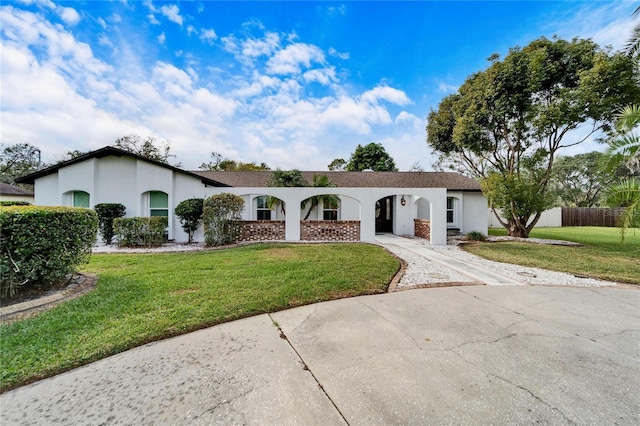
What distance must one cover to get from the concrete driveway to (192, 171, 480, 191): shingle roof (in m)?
14.4

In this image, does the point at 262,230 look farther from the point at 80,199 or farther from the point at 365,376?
the point at 365,376

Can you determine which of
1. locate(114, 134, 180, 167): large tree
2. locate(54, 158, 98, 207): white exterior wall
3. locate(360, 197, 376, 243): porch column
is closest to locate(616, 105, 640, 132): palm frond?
locate(360, 197, 376, 243): porch column

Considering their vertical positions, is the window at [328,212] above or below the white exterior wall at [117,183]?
below

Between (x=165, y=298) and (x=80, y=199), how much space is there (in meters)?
12.5

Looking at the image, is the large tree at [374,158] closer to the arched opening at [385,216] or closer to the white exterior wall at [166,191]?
the arched opening at [385,216]

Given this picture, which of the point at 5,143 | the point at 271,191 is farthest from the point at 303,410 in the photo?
the point at 5,143

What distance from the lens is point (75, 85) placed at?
417 inches

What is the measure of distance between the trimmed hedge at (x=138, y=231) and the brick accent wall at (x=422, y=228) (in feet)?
43.7

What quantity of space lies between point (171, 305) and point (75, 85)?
39.7 feet

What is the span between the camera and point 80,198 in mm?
12773

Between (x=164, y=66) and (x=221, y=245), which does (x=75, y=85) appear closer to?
(x=164, y=66)

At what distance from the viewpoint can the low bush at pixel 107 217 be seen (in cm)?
1155

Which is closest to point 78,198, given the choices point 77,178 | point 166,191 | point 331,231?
point 77,178

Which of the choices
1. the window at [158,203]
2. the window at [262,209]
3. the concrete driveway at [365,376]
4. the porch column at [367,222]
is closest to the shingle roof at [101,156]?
the window at [158,203]
